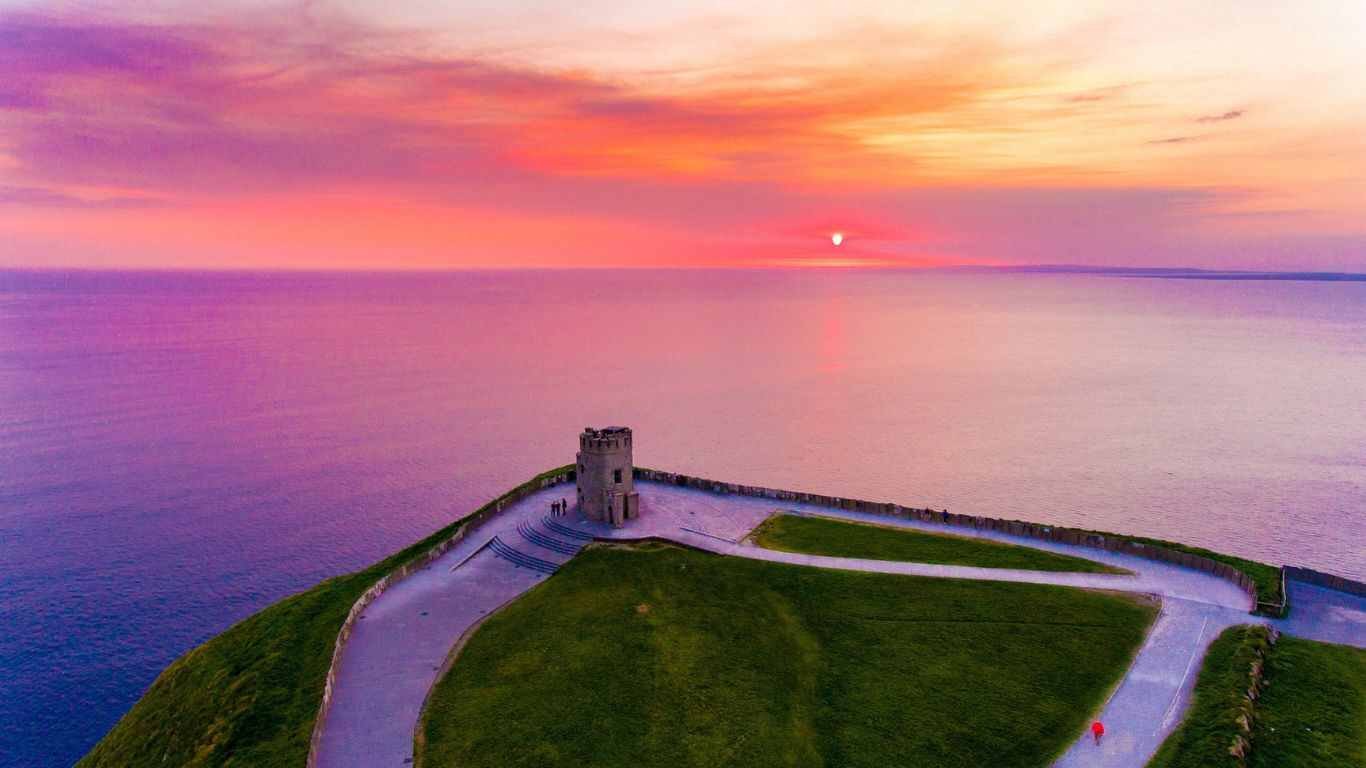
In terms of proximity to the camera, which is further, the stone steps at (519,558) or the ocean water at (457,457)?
the ocean water at (457,457)

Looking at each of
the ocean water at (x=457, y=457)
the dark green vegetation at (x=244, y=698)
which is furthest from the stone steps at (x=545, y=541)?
the ocean water at (x=457, y=457)

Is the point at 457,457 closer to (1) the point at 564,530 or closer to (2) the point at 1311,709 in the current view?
(1) the point at 564,530

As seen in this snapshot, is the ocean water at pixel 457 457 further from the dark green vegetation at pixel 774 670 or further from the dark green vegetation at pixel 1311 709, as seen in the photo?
the dark green vegetation at pixel 1311 709

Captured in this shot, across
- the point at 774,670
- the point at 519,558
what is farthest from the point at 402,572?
the point at 774,670

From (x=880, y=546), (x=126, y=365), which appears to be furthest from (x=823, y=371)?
(x=126, y=365)

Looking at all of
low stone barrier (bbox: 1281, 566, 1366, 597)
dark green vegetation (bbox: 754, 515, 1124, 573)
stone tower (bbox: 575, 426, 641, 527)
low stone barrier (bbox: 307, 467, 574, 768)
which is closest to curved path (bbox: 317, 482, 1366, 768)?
low stone barrier (bbox: 307, 467, 574, 768)

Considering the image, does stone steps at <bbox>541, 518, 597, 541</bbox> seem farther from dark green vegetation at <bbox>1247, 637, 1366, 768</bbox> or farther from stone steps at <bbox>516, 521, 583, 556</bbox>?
dark green vegetation at <bbox>1247, 637, 1366, 768</bbox>
